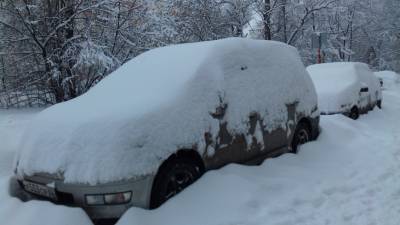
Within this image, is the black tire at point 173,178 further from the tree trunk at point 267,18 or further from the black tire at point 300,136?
the tree trunk at point 267,18

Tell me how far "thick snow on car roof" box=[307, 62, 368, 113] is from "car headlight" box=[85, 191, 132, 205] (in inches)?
270

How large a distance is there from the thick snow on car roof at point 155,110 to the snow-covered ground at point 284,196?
39 centimetres

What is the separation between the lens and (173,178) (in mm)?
4070

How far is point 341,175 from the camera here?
5441mm

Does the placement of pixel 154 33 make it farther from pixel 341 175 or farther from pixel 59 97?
pixel 341 175

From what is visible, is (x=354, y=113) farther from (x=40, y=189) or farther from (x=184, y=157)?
(x=40, y=189)

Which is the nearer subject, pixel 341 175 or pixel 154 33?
pixel 341 175

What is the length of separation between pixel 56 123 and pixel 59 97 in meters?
8.13

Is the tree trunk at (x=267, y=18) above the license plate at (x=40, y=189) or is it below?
above

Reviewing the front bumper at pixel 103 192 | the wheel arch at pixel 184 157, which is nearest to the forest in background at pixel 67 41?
the wheel arch at pixel 184 157

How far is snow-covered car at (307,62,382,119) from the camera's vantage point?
9555 millimetres

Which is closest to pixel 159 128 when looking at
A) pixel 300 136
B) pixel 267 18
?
pixel 300 136

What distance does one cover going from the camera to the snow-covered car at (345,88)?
9.55m

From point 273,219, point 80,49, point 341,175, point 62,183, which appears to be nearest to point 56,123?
point 62,183
